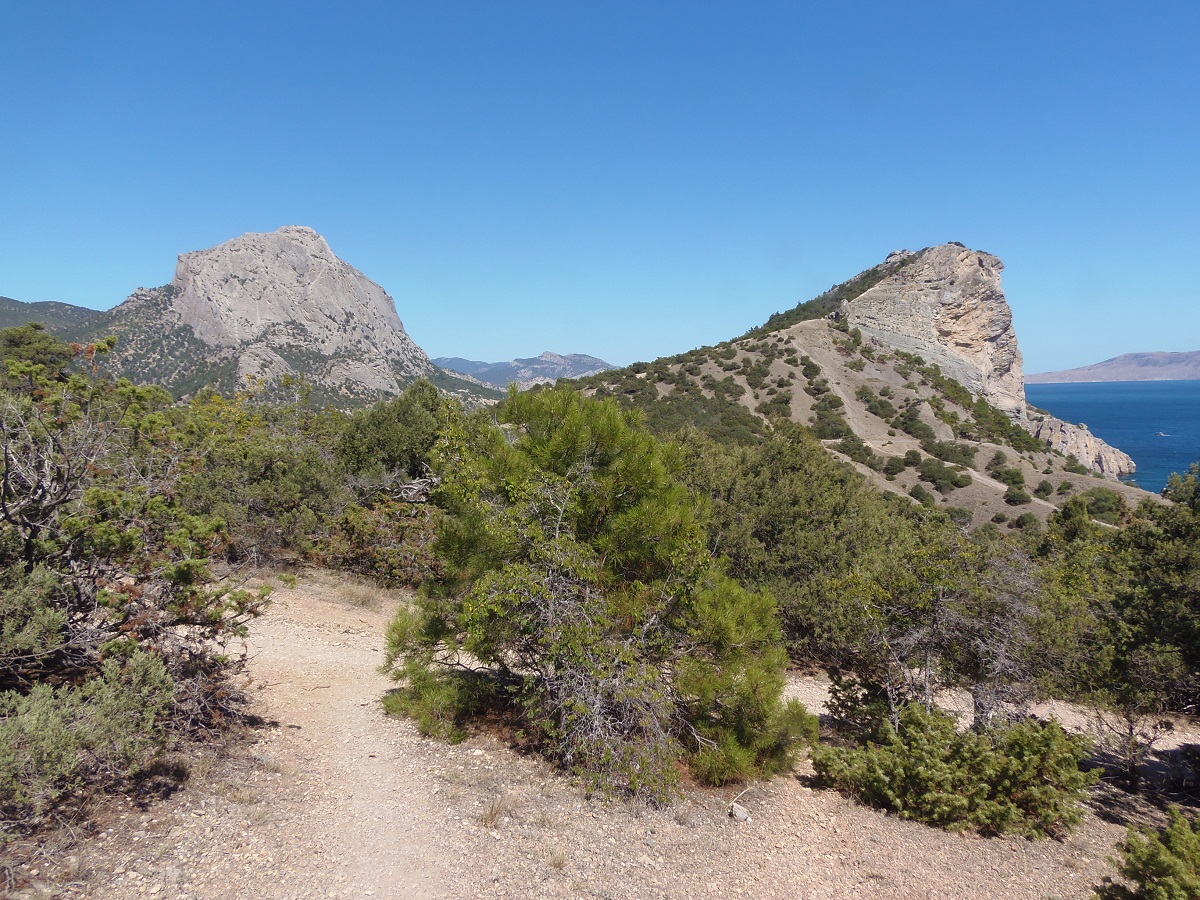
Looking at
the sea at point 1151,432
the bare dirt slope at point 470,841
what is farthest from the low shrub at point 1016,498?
the bare dirt slope at point 470,841

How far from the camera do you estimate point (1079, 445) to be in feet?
200

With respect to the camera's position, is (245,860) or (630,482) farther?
(630,482)

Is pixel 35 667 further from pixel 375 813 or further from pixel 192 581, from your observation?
pixel 375 813

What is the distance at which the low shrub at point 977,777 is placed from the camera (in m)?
6.18

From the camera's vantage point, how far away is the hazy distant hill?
237 feet

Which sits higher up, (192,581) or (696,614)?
(192,581)

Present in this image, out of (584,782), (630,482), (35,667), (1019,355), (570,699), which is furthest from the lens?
(1019,355)

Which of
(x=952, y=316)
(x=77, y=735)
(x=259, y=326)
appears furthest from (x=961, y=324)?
(x=259, y=326)

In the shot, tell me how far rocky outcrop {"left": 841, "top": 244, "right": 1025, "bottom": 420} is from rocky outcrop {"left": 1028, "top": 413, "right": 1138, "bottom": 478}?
442cm

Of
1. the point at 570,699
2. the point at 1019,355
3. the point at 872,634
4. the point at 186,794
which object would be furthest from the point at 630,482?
the point at 1019,355

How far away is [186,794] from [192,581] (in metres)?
1.69

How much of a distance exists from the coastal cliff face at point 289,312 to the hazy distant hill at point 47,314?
11.9 m

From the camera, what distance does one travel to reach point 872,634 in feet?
24.2

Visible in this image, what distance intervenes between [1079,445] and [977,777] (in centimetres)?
7033
